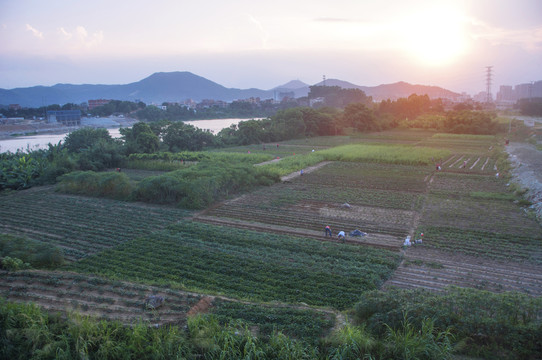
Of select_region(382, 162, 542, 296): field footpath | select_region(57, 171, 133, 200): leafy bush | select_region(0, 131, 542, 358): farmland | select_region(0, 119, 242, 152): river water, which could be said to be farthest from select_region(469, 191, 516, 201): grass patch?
select_region(0, 119, 242, 152): river water

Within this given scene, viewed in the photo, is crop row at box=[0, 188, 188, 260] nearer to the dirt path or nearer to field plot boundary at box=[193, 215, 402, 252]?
field plot boundary at box=[193, 215, 402, 252]

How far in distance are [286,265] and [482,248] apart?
8.84 meters

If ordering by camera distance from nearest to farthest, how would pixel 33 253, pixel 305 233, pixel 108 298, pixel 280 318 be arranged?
pixel 280 318, pixel 108 298, pixel 33 253, pixel 305 233

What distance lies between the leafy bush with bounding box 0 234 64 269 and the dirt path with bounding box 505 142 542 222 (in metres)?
23.4

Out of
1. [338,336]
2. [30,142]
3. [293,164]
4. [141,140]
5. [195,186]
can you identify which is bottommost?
[338,336]

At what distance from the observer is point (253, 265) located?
13820 millimetres

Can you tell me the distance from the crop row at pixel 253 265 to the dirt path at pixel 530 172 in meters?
12.7

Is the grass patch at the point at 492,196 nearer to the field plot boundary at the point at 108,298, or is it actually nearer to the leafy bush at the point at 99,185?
the field plot boundary at the point at 108,298

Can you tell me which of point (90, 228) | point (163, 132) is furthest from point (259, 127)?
point (90, 228)

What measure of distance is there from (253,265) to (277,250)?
6.26 ft

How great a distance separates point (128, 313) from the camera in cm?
1006

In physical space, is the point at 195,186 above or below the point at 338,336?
above

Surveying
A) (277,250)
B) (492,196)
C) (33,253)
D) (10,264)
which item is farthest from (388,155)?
(10,264)

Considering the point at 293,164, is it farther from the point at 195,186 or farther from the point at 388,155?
the point at 195,186
